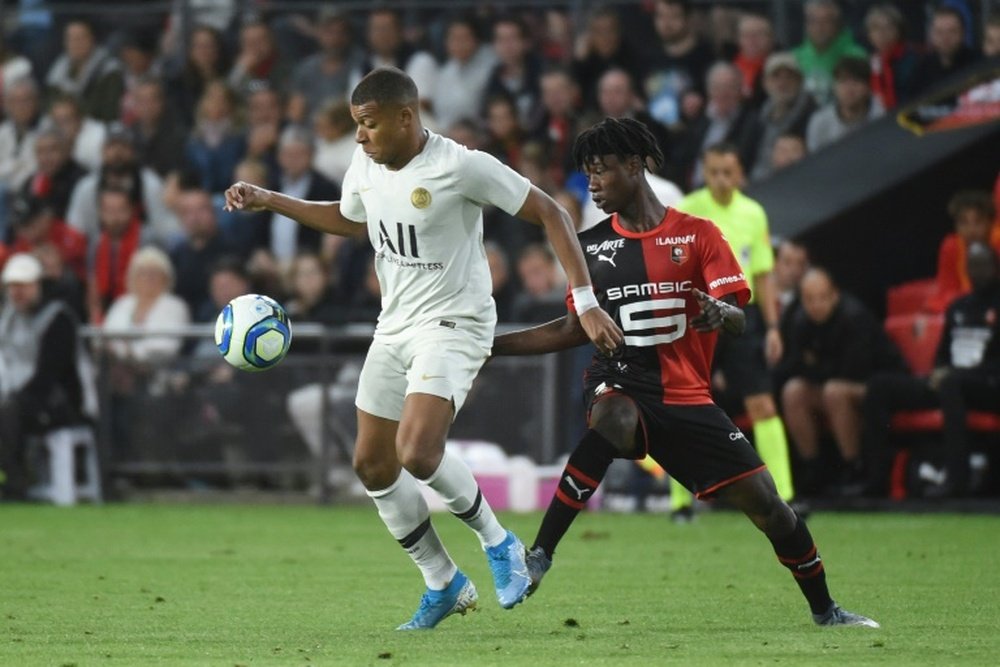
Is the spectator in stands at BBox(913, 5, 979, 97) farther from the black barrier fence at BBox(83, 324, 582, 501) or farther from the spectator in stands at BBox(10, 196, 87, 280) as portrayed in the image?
the spectator in stands at BBox(10, 196, 87, 280)

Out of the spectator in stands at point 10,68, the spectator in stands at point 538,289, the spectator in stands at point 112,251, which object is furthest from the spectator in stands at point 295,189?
the spectator in stands at point 10,68

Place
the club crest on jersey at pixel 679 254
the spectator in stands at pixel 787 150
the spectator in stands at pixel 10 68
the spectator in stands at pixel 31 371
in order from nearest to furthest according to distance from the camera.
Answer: the club crest on jersey at pixel 679 254 → the spectator in stands at pixel 787 150 → the spectator in stands at pixel 31 371 → the spectator in stands at pixel 10 68

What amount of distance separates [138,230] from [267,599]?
10.4 m

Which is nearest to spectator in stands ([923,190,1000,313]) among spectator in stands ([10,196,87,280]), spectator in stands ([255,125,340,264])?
spectator in stands ([255,125,340,264])

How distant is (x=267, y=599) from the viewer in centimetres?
941

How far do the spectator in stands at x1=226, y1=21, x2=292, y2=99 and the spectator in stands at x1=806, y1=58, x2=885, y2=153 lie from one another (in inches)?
233

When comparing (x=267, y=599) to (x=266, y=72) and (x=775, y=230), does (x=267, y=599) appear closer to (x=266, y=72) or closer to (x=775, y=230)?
(x=775, y=230)

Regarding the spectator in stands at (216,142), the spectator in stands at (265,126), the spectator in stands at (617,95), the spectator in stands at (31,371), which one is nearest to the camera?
the spectator in stands at (31,371)

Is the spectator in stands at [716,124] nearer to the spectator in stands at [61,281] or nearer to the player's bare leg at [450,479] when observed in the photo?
the spectator in stands at [61,281]

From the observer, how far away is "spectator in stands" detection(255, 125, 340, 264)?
18.4 meters

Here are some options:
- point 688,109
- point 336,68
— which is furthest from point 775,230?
point 336,68

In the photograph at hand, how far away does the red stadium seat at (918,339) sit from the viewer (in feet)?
51.0

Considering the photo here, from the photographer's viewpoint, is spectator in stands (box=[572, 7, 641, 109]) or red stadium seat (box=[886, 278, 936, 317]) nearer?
red stadium seat (box=[886, 278, 936, 317])

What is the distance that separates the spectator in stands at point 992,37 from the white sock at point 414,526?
29.9ft
